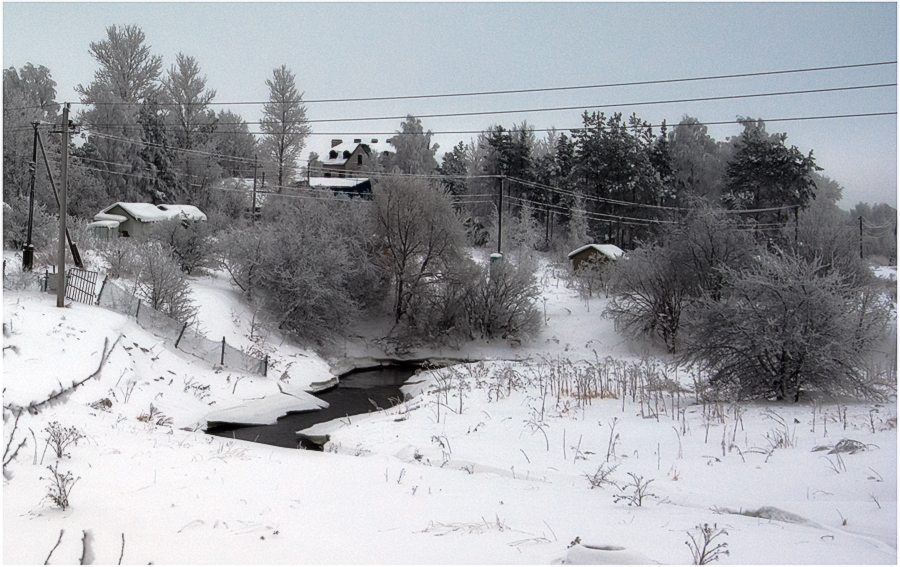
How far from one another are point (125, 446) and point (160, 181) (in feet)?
160

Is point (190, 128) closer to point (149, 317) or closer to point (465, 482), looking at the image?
point (149, 317)

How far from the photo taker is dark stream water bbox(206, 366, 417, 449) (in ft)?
51.5

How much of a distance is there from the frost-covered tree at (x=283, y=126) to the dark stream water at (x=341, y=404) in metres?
35.8

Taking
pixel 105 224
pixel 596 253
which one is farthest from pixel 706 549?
pixel 105 224

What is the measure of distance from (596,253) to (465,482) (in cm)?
3675

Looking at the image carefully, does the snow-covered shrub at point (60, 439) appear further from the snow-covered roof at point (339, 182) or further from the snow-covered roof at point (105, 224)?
the snow-covered roof at point (339, 182)

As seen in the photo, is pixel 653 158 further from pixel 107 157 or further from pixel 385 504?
pixel 385 504

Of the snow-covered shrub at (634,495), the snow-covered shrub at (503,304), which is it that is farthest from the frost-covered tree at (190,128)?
the snow-covered shrub at (634,495)

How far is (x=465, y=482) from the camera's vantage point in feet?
26.2

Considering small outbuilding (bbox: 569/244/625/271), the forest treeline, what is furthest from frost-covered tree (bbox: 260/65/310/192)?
small outbuilding (bbox: 569/244/625/271)

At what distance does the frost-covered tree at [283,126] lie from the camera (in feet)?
193

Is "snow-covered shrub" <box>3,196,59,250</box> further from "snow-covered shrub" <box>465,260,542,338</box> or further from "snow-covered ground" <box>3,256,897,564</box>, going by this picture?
"snow-covered shrub" <box>465,260,542,338</box>

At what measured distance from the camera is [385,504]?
6.78 metres

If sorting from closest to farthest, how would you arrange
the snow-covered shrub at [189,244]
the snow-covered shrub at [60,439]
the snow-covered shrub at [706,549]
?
1. the snow-covered shrub at [706,549]
2. the snow-covered shrub at [60,439]
3. the snow-covered shrub at [189,244]
